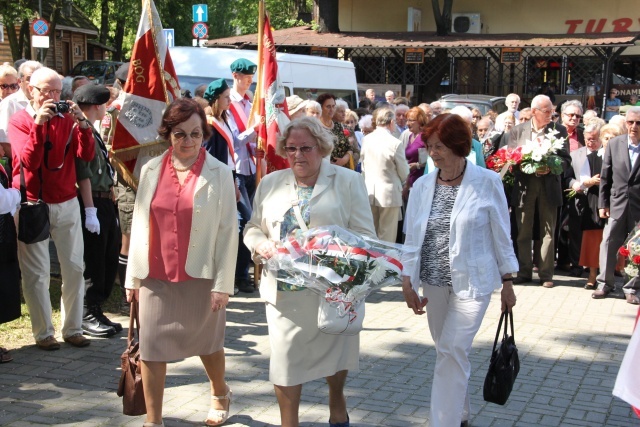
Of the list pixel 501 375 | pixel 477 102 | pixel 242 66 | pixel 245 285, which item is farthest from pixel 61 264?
pixel 477 102

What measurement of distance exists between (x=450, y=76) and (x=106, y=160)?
2343 cm

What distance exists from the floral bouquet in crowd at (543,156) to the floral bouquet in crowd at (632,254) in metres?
4.97

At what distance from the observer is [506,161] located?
10062 mm

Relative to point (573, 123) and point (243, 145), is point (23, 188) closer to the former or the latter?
point (243, 145)

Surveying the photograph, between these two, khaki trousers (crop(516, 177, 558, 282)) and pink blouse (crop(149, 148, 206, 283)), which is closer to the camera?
pink blouse (crop(149, 148, 206, 283))

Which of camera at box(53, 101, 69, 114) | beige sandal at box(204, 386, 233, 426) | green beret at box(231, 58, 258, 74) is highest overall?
green beret at box(231, 58, 258, 74)

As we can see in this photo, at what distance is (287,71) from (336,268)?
10768 mm

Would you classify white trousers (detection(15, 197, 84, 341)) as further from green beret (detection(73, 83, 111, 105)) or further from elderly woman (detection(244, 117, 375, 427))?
elderly woman (detection(244, 117, 375, 427))

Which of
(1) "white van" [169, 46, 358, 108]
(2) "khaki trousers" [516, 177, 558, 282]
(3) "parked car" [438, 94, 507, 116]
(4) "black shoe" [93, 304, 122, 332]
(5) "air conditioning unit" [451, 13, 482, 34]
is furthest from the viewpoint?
(5) "air conditioning unit" [451, 13, 482, 34]

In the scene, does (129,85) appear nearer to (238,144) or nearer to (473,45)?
(238,144)

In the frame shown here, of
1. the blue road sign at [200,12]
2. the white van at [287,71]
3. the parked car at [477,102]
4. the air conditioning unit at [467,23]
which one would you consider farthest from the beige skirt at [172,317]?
the air conditioning unit at [467,23]

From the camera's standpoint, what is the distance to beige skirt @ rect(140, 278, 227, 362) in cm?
493

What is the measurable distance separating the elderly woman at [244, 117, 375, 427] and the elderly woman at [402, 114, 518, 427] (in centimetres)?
39

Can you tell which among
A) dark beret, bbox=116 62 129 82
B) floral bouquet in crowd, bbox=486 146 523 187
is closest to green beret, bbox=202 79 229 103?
dark beret, bbox=116 62 129 82
